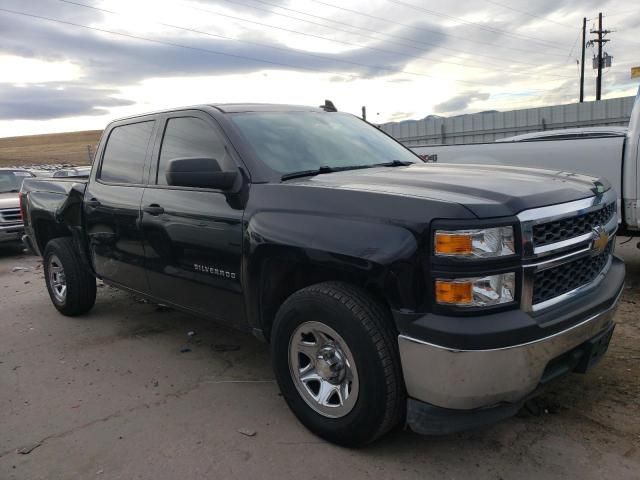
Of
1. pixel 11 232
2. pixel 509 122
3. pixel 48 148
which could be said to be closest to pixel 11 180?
pixel 11 232

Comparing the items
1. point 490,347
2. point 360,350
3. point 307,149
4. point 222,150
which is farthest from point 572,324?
point 222,150

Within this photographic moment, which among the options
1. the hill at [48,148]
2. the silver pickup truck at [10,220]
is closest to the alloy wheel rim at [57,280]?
the silver pickup truck at [10,220]

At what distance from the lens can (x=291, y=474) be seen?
111 inches

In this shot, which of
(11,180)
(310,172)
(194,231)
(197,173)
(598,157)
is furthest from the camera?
(11,180)

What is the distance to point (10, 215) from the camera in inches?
414

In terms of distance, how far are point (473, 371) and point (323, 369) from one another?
85 cm

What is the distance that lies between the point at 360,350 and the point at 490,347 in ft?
2.00

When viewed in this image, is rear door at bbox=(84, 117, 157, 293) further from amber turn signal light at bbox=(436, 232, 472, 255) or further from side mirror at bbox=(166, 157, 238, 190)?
amber turn signal light at bbox=(436, 232, 472, 255)

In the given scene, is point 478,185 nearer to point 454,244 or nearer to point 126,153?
point 454,244

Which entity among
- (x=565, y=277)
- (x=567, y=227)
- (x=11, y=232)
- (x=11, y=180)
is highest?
(x=567, y=227)

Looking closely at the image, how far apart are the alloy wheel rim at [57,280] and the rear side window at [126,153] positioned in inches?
52.8

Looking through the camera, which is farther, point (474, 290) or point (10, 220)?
point (10, 220)

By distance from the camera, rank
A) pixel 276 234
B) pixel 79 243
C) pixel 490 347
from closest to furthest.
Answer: pixel 490 347, pixel 276 234, pixel 79 243

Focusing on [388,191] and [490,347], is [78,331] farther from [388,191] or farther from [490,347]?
[490,347]
